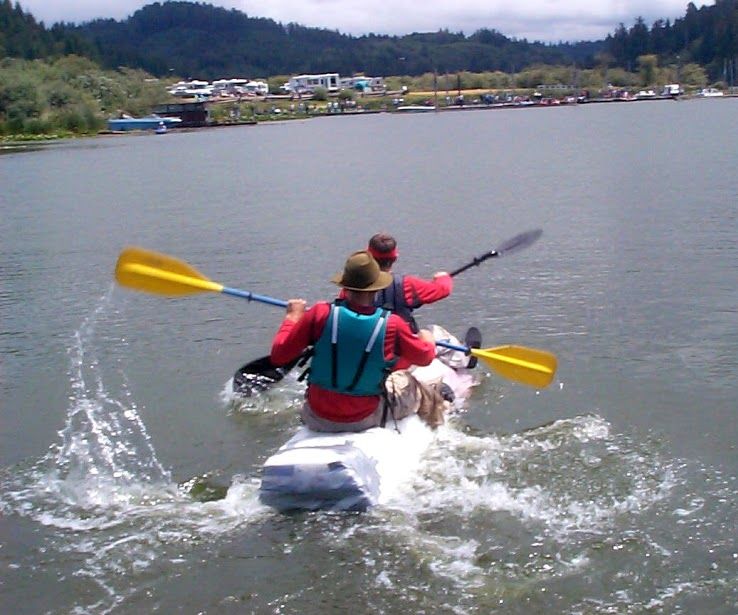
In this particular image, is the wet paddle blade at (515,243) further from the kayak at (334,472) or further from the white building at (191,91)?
the white building at (191,91)

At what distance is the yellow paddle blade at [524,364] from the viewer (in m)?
8.46

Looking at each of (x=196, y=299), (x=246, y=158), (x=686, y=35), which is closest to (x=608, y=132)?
(x=246, y=158)

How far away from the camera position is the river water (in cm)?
632

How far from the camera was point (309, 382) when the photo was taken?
297 inches

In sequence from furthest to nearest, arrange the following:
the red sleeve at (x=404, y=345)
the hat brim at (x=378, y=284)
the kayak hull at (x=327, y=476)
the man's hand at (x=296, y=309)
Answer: the man's hand at (x=296, y=309), the red sleeve at (x=404, y=345), the hat brim at (x=378, y=284), the kayak hull at (x=327, y=476)

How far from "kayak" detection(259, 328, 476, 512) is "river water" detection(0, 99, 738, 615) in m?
0.11

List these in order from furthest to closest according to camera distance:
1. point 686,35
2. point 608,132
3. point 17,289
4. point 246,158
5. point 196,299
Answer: point 686,35 → point 608,132 → point 246,158 → point 17,289 → point 196,299

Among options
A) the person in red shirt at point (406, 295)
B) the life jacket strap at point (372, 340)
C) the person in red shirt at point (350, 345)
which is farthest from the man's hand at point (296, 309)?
the person in red shirt at point (406, 295)

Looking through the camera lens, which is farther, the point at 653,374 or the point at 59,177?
the point at 59,177

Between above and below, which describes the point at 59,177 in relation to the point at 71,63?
below

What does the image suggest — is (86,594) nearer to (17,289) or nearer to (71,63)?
(17,289)

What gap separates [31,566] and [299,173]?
105 ft

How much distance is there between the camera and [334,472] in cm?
694

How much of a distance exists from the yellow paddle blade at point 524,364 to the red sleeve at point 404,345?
1.25m
